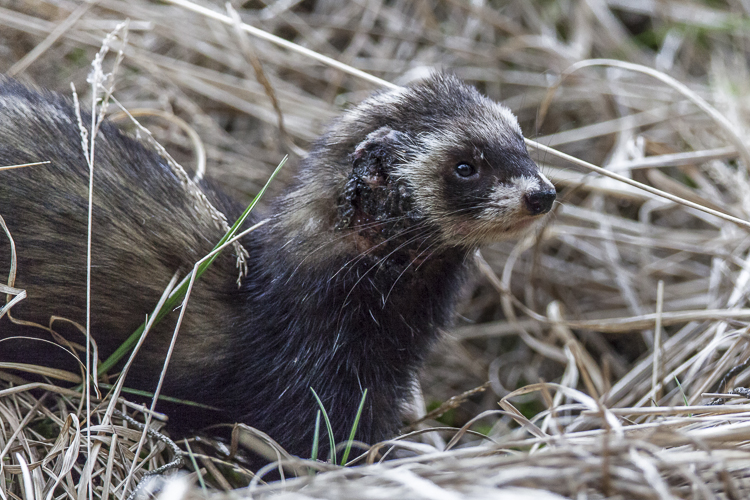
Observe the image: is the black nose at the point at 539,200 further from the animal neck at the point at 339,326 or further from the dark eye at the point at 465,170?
the animal neck at the point at 339,326

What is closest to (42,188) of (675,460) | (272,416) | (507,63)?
(272,416)

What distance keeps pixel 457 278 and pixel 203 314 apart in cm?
117

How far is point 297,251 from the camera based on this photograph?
299 cm

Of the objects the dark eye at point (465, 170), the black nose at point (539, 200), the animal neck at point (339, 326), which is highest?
the dark eye at point (465, 170)

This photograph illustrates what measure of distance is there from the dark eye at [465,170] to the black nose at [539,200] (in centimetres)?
25

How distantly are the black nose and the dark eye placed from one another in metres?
0.25

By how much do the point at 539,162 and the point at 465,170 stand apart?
2.33ft

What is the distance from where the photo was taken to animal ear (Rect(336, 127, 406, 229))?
9.46 feet

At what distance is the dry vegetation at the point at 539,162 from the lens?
2859 mm

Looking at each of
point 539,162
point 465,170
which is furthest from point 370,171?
point 539,162

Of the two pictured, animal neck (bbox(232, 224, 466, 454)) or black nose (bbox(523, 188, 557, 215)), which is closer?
black nose (bbox(523, 188, 557, 215))

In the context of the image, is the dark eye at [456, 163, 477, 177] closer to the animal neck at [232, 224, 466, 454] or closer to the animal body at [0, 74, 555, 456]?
the animal body at [0, 74, 555, 456]

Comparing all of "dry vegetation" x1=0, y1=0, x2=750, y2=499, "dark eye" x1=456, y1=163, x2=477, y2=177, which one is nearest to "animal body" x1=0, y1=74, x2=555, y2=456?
"dark eye" x1=456, y1=163, x2=477, y2=177

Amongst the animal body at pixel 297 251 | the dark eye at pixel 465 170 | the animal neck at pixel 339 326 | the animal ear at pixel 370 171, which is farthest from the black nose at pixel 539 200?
the animal ear at pixel 370 171
